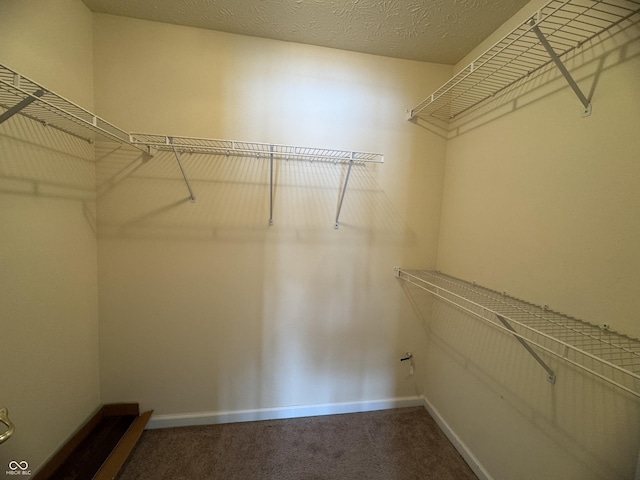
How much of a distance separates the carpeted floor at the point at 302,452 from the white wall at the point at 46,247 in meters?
0.53

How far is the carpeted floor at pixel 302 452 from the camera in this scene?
129 cm

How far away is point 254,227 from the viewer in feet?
→ 5.02

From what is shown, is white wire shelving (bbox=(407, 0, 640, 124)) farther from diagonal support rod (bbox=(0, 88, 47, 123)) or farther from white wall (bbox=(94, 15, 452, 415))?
diagonal support rod (bbox=(0, 88, 47, 123))

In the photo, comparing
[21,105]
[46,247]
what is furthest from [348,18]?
[46,247]

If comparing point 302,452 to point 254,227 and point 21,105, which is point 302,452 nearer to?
point 254,227

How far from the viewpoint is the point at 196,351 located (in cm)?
154

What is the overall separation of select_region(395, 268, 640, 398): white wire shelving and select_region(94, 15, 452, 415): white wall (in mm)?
636

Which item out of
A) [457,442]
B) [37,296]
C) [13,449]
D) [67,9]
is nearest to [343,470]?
[457,442]

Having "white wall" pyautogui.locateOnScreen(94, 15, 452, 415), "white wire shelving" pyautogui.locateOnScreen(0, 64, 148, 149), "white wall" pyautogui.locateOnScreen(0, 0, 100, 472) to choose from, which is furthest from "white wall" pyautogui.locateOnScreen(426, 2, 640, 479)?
"white wall" pyautogui.locateOnScreen(0, 0, 100, 472)

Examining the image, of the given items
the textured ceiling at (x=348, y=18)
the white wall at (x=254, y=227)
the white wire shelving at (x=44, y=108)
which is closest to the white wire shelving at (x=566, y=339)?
the white wall at (x=254, y=227)

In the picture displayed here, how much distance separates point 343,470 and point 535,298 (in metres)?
1.43

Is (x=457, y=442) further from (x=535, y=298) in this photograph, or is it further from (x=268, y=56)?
(x=268, y=56)

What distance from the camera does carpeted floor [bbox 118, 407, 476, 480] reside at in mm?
1293

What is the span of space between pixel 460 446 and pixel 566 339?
42.6 inches
